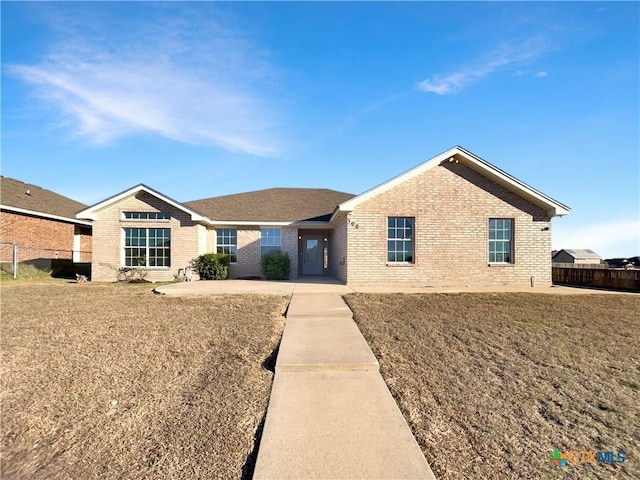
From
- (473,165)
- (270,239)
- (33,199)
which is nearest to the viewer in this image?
(473,165)

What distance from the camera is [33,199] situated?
20.4m

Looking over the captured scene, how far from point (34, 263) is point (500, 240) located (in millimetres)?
22986

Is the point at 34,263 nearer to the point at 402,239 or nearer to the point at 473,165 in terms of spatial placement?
the point at 402,239

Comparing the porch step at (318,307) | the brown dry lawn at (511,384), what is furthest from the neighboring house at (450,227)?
the brown dry lawn at (511,384)

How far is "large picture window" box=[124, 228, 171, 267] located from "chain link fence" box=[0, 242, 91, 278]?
13.7 ft

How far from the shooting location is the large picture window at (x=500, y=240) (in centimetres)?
1359

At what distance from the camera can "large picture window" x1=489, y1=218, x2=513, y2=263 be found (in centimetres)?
1359

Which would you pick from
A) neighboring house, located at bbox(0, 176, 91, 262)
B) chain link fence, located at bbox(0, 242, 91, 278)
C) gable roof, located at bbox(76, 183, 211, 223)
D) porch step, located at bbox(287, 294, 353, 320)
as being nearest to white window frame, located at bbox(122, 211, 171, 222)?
gable roof, located at bbox(76, 183, 211, 223)

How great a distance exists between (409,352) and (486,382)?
119 cm

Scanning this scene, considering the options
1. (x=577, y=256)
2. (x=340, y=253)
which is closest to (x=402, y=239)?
(x=340, y=253)

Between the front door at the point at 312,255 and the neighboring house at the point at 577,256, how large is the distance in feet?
110

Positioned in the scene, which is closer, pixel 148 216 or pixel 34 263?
pixel 148 216

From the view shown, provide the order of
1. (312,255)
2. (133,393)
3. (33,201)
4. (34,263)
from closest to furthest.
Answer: (133,393), (34,263), (33,201), (312,255)

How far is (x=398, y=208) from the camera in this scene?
43.3ft
